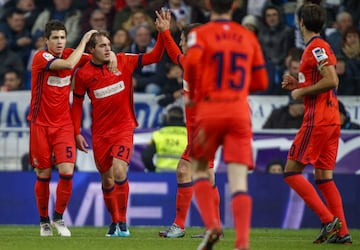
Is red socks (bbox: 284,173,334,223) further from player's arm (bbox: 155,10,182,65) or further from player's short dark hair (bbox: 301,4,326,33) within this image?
player's arm (bbox: 155,10,182,65)

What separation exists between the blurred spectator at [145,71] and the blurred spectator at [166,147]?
1386 millimetres

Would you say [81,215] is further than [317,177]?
Yes

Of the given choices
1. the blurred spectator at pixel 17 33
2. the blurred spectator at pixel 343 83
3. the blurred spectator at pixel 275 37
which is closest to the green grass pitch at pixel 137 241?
the blurred spectator at pixel 343 83

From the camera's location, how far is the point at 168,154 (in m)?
17.1

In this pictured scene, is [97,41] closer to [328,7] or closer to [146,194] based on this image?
[146,194]

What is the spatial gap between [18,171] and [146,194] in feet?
6.24

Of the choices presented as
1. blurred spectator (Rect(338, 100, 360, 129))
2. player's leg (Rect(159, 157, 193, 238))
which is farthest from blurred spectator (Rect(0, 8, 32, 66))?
player's leg (Rect(159, 157, 193, 238))

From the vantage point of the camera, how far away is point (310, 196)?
11.9 m

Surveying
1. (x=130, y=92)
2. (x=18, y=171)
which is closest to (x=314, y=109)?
(x=130, y=92)

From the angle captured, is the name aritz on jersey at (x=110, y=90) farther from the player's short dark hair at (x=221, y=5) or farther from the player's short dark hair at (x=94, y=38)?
the player's short dark hair at (x=221, y=5)

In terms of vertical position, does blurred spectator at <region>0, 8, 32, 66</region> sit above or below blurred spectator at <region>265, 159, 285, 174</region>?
above

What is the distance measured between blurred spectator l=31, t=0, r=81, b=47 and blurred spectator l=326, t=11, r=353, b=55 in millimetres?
4551

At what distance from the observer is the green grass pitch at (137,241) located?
1144 centimetres

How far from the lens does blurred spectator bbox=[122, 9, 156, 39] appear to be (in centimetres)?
2006
